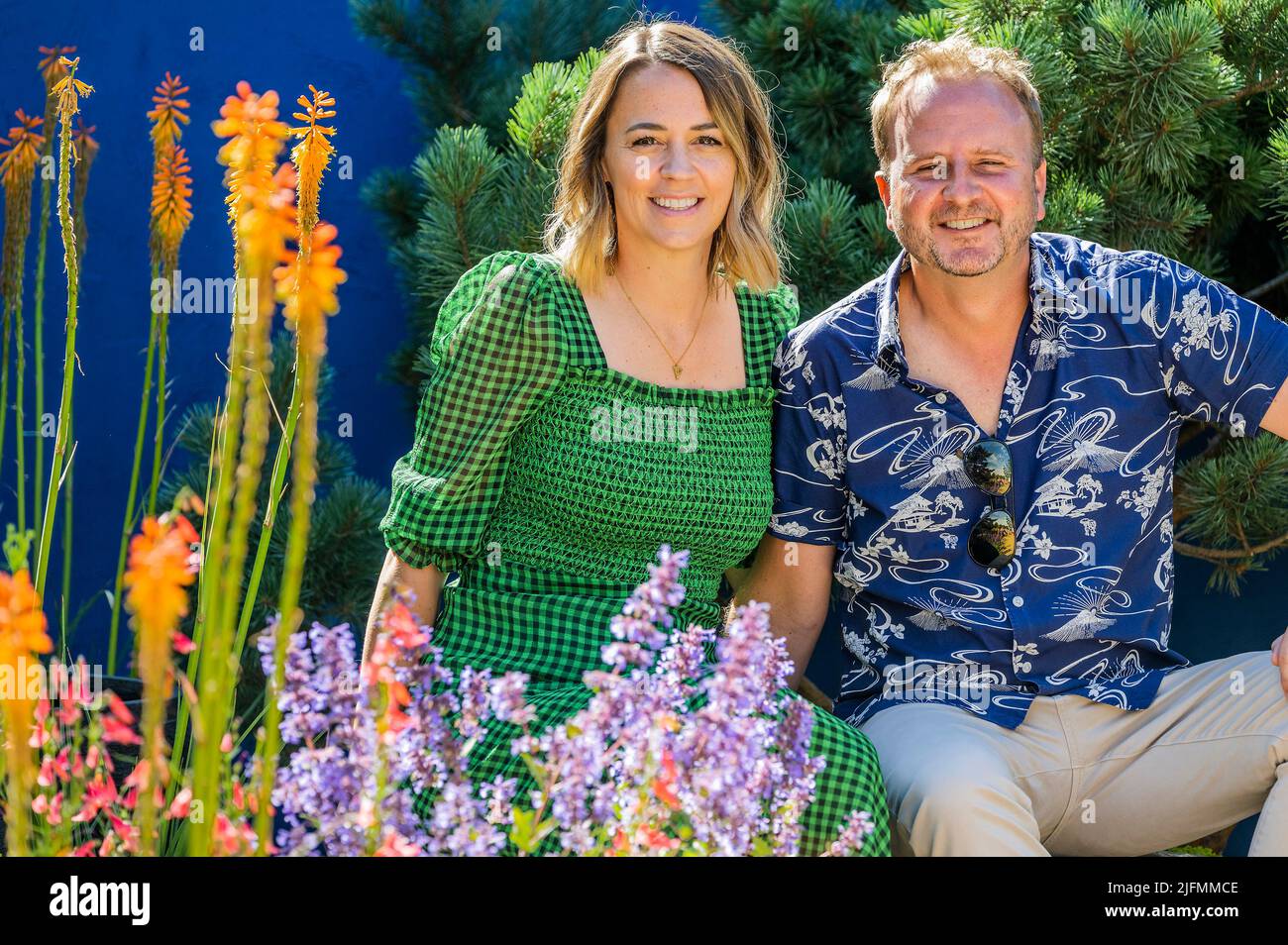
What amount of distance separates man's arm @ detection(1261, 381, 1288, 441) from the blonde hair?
560 mm

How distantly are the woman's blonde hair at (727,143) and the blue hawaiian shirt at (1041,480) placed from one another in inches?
10.2

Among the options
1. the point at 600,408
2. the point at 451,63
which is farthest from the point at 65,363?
the point at 451,63

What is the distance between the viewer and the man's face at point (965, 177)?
2.42 m

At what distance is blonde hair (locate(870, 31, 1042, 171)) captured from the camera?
2.51 m

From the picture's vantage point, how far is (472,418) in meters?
2.33

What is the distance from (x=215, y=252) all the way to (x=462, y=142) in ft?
3.20

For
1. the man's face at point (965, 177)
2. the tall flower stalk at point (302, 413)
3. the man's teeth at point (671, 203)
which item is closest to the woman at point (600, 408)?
the man's teeth at point (671, 203)

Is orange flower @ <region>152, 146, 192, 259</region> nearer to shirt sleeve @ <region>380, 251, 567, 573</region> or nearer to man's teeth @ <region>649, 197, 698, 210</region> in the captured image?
shirt sleeve @ <region>380, 251, 567, 573</region>

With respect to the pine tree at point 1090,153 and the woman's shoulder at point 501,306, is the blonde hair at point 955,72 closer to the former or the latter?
the pine tree at point 1090,153

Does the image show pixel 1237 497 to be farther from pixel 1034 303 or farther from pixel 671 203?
pixel 671 203
